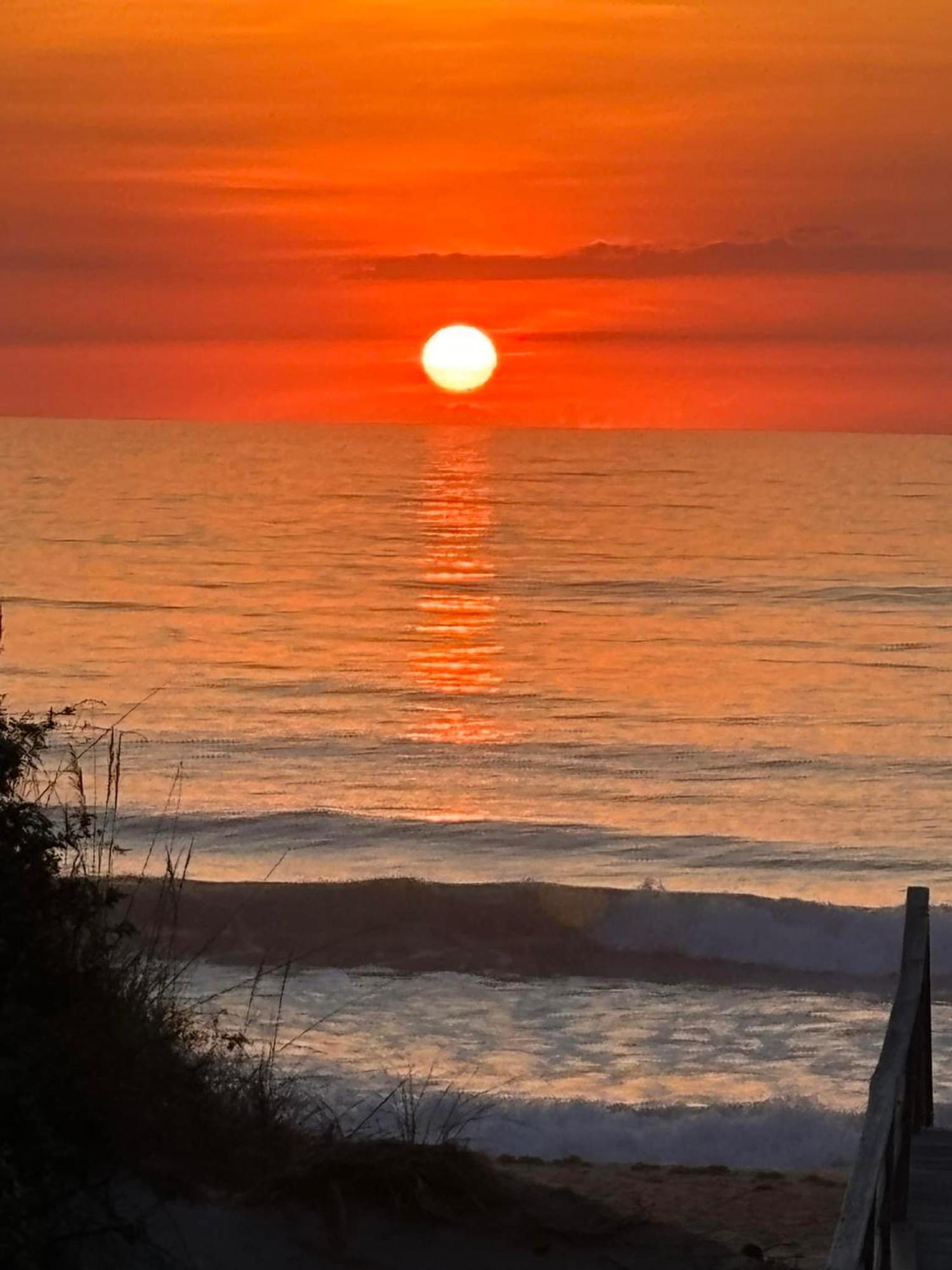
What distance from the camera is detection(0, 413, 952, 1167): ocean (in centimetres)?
1349

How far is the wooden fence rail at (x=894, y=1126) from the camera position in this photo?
15.3ft

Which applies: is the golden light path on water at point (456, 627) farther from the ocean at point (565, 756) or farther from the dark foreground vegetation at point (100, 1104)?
the dark foreground vegetation at point (100, 1104)

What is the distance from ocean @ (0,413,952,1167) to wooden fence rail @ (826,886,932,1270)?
377 centimetres

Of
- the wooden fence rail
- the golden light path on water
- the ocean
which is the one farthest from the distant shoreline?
the golden light path on water

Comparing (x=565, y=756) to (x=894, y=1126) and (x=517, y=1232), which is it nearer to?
(x=517, y=1232)

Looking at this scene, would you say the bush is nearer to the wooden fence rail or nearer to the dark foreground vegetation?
the dark foreground vegetation

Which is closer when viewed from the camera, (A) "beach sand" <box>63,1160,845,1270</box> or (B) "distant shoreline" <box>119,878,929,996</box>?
(A) "beach sand" <box>63,1160,845,1270</box>

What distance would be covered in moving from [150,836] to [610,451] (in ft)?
420

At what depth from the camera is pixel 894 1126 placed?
231 inches

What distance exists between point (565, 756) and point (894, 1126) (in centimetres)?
2282

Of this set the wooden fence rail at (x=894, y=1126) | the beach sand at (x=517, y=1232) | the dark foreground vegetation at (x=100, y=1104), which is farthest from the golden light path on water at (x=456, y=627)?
the dark foreground vegetation at (x=100, y=1104)

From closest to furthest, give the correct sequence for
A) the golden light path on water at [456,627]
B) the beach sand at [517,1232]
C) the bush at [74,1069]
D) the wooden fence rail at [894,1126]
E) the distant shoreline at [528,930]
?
the wooden fence rail at [894,1126] → the bush at [74,1069] → the beach sand at [517,1232] → the distant shoreline at [528,930] → the golden light path on water at [456,627]

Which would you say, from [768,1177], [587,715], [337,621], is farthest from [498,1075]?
[337,621]

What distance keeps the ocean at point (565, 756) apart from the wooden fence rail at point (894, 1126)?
3.77 meters
